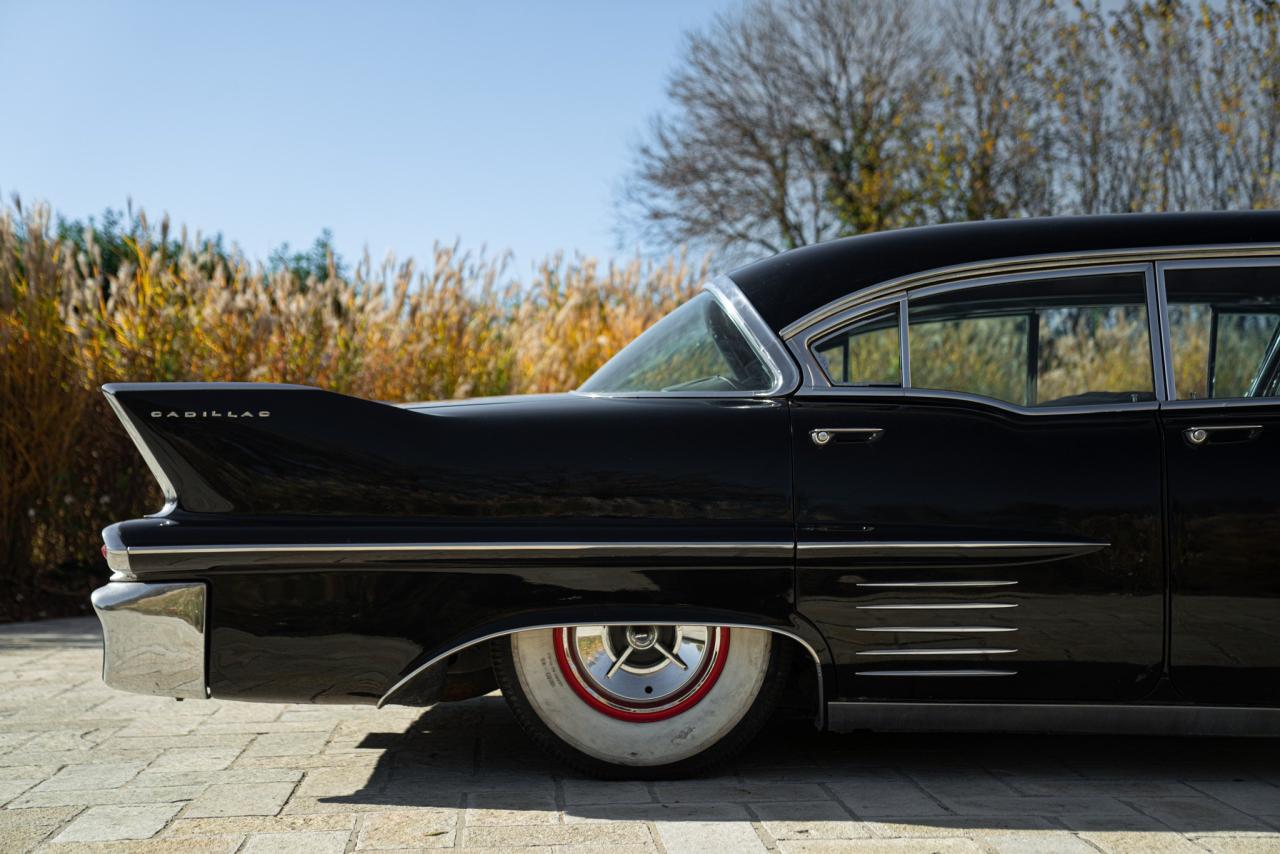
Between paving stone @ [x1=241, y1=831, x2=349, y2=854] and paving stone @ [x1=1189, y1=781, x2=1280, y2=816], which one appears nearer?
paving stone @ [x1=241, y1=831, x2=349, y2=854]

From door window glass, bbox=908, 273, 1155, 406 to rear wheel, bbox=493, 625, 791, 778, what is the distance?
94 centimetres

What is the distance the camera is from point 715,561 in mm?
3232

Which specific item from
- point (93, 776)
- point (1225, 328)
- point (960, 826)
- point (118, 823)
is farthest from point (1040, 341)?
point (93, 776)

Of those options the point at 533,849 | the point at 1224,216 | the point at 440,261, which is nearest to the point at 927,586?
the point at 533,849

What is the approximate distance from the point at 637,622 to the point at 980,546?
0.92m

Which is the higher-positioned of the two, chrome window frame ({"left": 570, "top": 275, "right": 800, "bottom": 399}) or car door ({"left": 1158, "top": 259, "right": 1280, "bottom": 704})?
chrome window frame ({"left": 570, "top": 275, "right": 800, "bottom": 399})

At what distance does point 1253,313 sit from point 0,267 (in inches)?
262

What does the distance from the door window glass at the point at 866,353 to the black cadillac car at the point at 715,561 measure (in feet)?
0.47

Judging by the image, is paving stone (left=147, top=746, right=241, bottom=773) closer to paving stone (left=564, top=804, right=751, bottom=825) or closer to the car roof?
paving stone (left=564, top=804, right=751, bottom=825)

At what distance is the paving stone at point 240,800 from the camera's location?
3131mm

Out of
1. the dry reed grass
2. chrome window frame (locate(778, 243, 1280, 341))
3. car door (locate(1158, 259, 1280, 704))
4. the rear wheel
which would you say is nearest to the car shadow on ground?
the rear wheel

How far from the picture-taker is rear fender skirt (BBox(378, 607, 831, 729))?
10.6ft

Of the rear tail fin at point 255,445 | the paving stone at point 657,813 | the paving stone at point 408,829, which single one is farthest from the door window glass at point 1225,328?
the paving stone at point 408,829

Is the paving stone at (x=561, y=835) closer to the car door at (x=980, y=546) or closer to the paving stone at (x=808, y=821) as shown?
the paving stone at (x=808, y=821)
